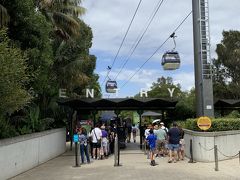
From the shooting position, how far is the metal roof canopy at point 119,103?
26719 mm

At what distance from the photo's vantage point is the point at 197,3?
21.4 m

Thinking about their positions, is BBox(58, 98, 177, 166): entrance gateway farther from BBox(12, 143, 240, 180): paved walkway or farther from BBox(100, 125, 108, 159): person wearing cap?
BBox(12, 143, 240, 180): paved walkway

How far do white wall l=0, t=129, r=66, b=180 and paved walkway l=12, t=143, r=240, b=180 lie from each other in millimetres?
358

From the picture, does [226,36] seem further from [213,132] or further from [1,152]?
[1,152]

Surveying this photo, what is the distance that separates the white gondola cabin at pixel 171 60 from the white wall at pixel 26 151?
6.82m

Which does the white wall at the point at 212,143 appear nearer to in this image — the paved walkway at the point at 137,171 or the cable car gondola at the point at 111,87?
the paved walkway at the point at 137,171

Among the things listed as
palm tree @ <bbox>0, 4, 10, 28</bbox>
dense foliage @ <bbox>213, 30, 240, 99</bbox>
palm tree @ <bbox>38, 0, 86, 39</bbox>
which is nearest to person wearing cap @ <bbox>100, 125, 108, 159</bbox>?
palm tree @ <bbox>38, 0, 86, 39</bbox>

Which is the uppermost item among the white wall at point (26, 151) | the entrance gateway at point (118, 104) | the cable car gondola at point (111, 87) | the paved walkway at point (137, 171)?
the cable car gondola at point (111, 87)

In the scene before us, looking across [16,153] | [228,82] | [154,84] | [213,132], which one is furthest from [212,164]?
[154,84]

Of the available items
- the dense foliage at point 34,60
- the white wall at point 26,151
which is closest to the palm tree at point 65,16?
the dense foliage at point 34,60

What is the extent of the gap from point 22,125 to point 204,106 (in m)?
8.47

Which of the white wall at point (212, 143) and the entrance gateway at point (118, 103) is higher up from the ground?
the entrance gateway at point (118, 103)

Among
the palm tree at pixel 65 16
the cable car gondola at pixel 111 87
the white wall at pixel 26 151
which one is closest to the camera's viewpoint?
the white wall at pixel 26 151

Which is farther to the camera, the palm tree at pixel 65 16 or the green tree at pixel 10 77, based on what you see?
the palm tree at pixel 65 16
